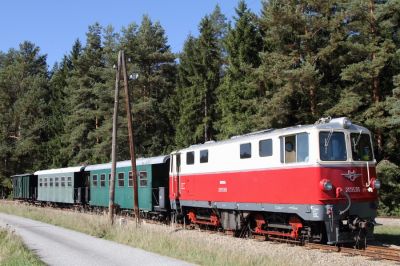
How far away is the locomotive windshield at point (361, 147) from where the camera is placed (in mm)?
14359

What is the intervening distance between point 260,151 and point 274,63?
16824mm

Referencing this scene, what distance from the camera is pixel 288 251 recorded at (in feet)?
44.4

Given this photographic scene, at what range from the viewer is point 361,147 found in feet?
48.0

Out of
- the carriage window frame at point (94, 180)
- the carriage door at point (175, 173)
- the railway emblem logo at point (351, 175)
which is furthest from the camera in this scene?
the carriage window frame at point (94, 180)

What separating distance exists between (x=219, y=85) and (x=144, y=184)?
24090 millimetres

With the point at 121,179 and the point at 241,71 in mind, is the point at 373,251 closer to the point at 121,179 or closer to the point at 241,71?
the point at 121,179

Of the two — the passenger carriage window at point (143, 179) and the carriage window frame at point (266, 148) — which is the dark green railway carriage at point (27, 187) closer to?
the passenger carriage window at point (143, 179)

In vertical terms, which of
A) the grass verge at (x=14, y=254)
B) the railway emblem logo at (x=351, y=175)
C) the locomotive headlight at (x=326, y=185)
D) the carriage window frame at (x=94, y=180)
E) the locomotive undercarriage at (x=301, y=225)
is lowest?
the grass verge at (x=14, y=254)

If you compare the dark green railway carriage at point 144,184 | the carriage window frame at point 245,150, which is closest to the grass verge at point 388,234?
the carriage window frame at point 245,150

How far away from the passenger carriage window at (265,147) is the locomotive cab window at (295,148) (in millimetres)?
616

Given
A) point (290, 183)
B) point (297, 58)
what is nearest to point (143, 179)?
point (290, 183)

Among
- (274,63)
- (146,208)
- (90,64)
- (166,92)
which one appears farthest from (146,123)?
(146,208)

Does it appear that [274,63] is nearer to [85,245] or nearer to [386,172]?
[386,172]

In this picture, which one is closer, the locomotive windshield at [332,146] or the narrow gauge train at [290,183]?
the narrow gauge train at [290,183]
